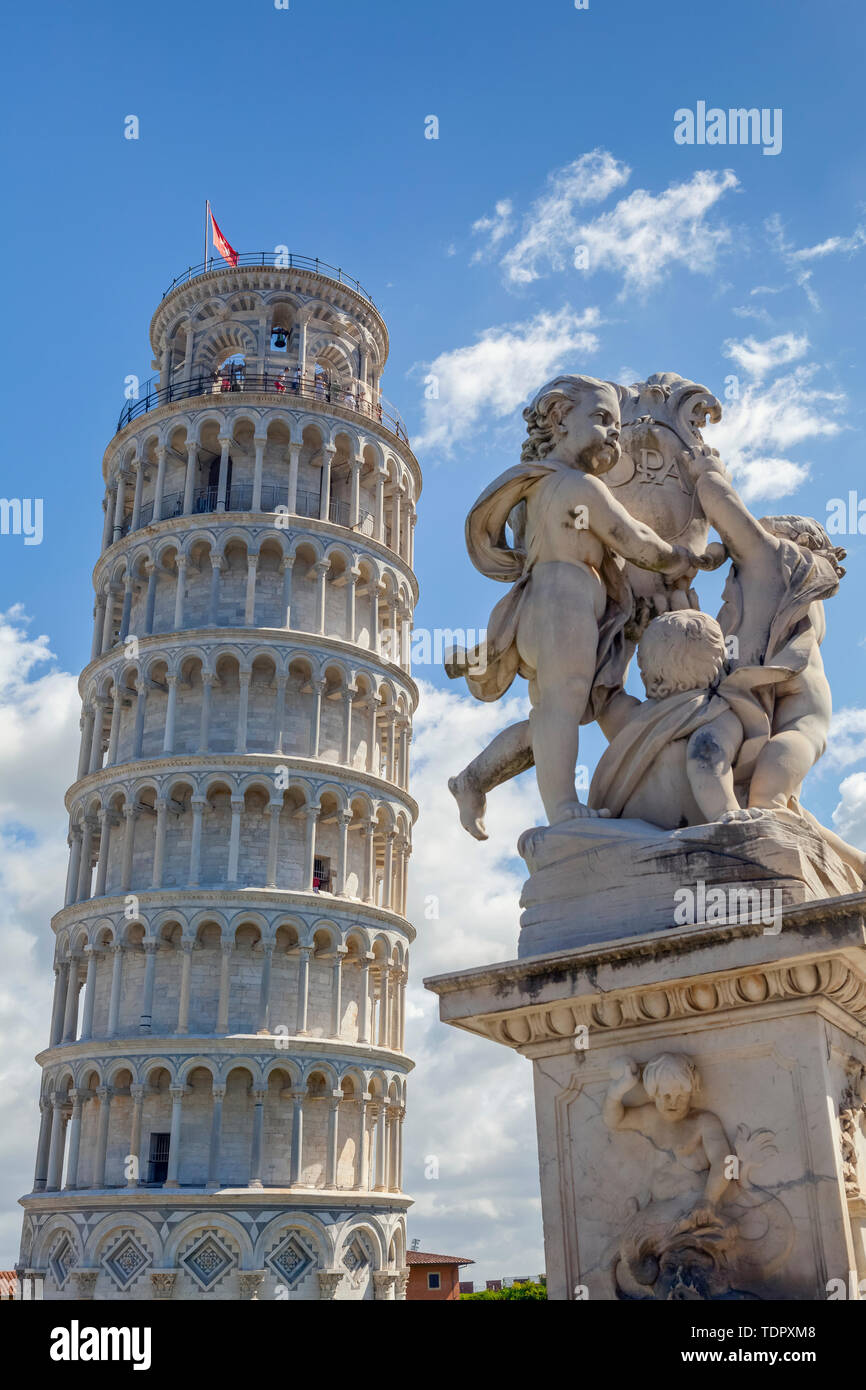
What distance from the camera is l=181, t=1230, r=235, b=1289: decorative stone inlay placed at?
34562mm

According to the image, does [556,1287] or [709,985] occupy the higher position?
[709,985]

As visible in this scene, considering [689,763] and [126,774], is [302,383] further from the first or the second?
[689,763]

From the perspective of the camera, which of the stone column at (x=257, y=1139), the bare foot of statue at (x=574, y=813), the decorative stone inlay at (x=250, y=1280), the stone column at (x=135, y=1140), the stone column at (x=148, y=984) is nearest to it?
the bare foot of statue at (x=574, y=813)

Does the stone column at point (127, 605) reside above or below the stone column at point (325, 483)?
below

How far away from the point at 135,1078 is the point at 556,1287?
35.5 metres

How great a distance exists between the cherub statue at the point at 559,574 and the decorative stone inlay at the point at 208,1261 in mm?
33676

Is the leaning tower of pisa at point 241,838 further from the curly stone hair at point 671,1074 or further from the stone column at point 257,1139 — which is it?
the curly stone hair at point 671,1074

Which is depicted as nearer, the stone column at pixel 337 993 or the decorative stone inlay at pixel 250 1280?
the decorative stone inlay at pixel 250 1280

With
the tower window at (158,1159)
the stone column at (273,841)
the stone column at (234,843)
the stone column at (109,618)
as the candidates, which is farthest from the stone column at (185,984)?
the stone column at (109,618)

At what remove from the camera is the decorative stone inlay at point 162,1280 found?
34.3m

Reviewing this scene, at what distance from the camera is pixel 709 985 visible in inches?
144

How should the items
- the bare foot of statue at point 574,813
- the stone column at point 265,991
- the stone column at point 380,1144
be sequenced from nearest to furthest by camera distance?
the bare foot of statue at point 574,813 → the stone column at point 265,991 → the stone column at point 380,1144

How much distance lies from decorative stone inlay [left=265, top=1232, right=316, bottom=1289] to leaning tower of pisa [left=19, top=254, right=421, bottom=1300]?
0.22 ft
